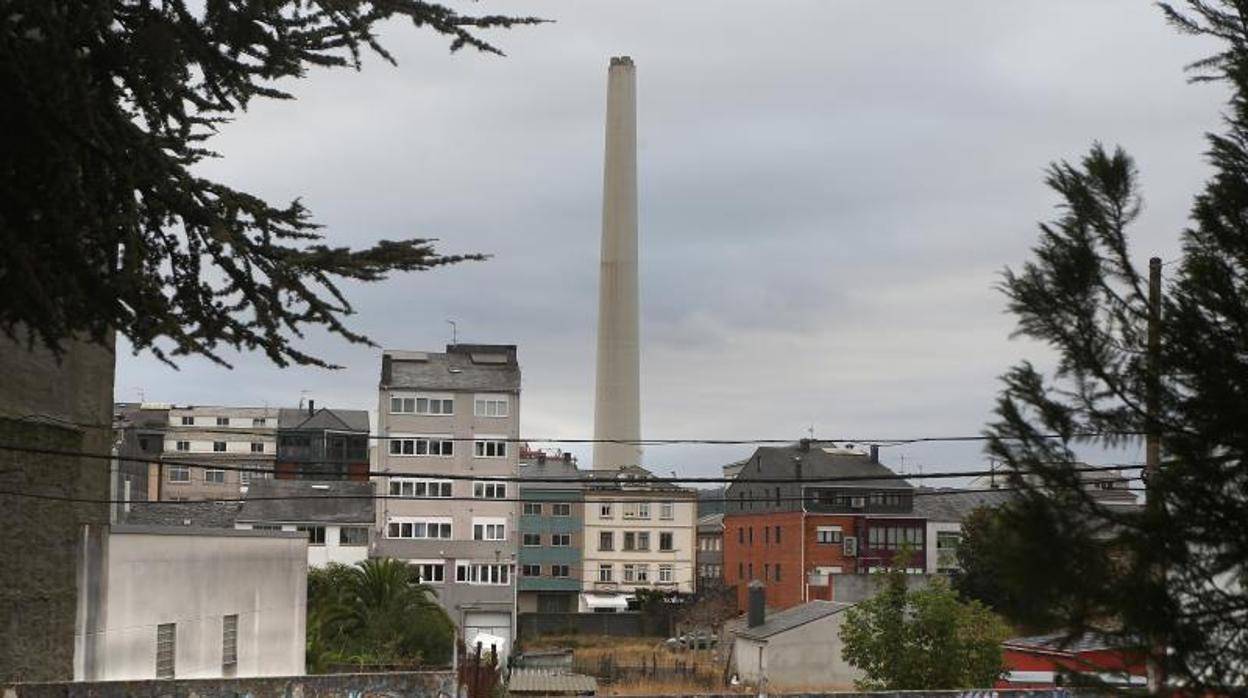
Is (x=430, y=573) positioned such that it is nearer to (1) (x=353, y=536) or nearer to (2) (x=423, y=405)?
(1) (x=353, y=536)

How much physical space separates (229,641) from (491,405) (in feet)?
169

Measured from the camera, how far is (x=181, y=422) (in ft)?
442

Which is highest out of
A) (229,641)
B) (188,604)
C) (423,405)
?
(423,405)

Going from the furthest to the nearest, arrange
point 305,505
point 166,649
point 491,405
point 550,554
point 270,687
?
point 550,554 < point 491,405 < point 305,505 < point 166,649 < point 270,687

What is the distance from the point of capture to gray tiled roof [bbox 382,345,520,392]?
3125 inches

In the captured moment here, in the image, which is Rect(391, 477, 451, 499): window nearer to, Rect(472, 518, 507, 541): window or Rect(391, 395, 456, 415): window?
Rect(472, 518, 507, 541): window

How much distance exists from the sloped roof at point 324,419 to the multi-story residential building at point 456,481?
92.7 ft

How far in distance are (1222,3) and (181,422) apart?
13273 centimetres

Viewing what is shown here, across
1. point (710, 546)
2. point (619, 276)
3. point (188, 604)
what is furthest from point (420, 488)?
point (710, 546)

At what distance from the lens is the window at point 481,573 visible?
75625 millimetres

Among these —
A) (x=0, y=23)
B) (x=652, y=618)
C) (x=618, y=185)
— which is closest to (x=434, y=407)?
(x=652, y=618)

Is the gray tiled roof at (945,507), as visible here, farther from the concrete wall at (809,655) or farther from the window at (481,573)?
the concrete wall at (809,655)

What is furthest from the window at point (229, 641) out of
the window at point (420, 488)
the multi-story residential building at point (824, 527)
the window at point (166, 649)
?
the multi-story residential building at point (824, 527)

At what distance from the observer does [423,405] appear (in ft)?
260
